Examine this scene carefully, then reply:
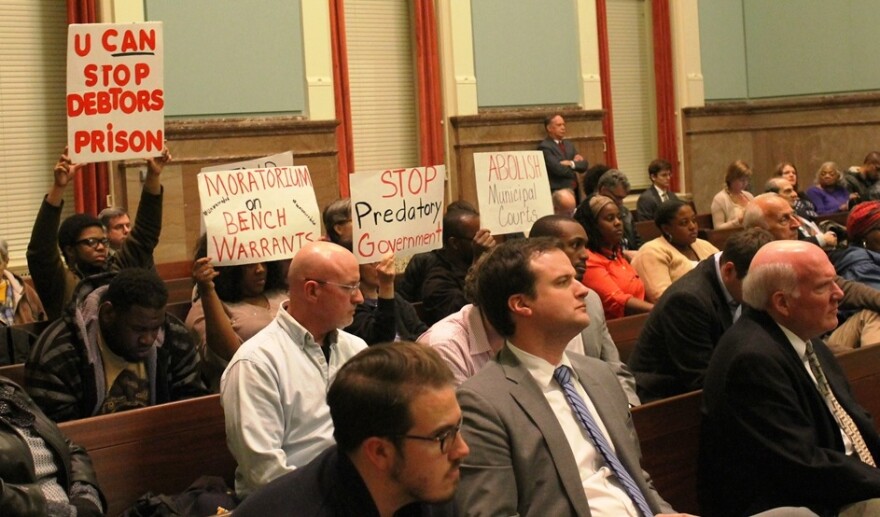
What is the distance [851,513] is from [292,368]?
1920mm

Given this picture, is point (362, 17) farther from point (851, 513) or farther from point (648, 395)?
point (851, 513)

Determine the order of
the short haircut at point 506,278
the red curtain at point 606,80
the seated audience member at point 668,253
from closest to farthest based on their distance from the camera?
the short haircut at point 506,278 < the seated audience member at point 668,253 < the red curtain at point 606,80

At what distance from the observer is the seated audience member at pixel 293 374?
395 cm

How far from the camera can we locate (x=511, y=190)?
7930mm

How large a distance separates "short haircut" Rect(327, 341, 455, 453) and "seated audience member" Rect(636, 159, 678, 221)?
977 centimetres

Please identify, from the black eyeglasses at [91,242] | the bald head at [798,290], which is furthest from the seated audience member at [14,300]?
the bald head at [798,290]

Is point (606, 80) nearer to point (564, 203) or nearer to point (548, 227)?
point (564, 203)

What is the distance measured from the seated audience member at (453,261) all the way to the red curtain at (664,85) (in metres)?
9.02

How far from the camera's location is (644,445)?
438 cm

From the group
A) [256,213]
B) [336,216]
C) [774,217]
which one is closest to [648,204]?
[774,217]

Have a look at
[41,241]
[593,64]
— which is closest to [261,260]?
[41,241]

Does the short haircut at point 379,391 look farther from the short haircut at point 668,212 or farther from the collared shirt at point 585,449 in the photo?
the short haircut at point 668,212

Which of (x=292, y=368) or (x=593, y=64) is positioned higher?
(x=593, y=64)

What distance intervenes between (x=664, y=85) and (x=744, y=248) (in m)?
11.2
